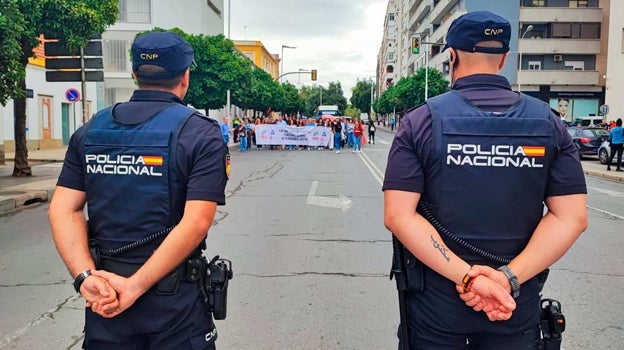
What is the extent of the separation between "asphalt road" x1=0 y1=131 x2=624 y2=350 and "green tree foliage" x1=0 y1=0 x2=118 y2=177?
324 centimetres

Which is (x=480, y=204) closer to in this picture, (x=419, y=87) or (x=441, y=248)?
(x=441, y=248)

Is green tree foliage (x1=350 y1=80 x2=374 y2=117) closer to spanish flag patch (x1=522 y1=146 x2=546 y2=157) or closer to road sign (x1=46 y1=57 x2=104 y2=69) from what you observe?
road sign (x1=46 y1=57 x2=104 y2=69)

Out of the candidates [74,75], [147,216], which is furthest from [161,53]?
[74,75]

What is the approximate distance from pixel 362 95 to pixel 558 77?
8886cm

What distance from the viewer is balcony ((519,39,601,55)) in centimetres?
5219

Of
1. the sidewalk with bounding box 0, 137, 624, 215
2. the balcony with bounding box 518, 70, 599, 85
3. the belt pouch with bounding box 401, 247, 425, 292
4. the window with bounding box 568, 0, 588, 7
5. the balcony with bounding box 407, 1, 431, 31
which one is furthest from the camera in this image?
the balcony with bounding box 407, 1, 431, 31

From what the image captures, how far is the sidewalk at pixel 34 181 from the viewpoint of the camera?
1168 cm

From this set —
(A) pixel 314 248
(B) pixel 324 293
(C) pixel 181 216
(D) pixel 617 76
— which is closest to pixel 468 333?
(C) pixel 181 216

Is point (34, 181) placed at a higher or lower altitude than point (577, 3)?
lower

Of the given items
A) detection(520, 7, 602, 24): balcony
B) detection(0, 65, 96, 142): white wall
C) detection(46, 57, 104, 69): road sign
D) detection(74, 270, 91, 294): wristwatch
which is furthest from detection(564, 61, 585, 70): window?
detection(74, 270, 91, 294): wristwatch

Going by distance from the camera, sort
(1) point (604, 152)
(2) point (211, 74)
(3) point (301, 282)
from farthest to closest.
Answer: (2) point (211, 74) → (1) point (604, 152) → (3) point (301, 282)

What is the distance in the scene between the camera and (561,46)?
172 feet

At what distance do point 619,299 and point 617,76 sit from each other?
38848mm

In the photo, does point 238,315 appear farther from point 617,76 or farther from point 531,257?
point 617,76
